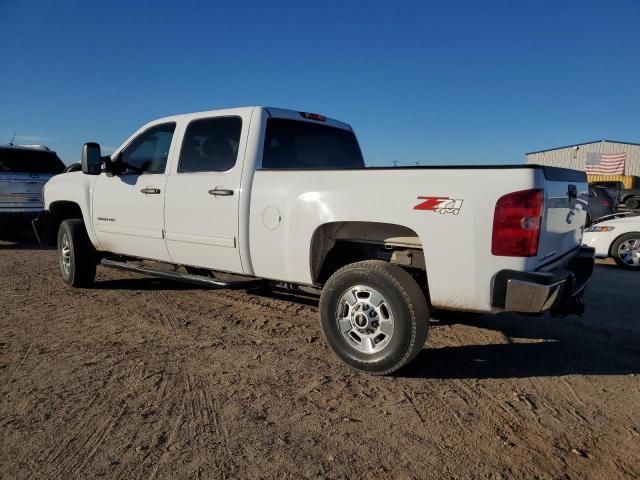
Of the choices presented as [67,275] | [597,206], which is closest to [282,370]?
[67,275]

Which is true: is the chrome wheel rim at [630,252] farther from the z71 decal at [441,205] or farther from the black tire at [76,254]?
the black tire at [76,254]

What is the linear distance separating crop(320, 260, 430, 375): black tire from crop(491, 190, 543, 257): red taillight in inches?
26.2

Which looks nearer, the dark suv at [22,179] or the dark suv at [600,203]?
the dark suv at [22,179]

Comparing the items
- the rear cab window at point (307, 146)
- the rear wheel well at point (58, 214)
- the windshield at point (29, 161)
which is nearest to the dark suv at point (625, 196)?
the rear cab window at point (307, 146)

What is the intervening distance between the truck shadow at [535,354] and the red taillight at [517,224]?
115 cm

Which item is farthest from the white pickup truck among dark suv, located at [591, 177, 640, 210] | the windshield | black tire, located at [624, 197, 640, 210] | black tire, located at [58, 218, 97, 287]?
black tire, located at [624, 197, 640, 210]

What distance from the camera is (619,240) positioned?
28.9 ft

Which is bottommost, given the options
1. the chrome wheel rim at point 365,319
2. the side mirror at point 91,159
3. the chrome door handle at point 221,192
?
the chrome wheel rim at point 365,319

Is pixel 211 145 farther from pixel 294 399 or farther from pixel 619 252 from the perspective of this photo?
pixel 619 252

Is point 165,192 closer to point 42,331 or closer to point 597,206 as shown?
point 42,331

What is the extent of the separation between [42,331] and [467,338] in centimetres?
393

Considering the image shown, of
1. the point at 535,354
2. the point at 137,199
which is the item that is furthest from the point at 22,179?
the point at 535,354

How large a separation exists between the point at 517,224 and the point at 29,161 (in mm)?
10606

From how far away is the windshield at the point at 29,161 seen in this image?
10.2m
